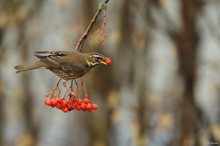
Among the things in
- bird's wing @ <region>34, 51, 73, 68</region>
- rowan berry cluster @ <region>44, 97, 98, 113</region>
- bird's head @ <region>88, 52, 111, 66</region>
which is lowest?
rowan berry cluster @ <region>44, 97, 98, 113</region>

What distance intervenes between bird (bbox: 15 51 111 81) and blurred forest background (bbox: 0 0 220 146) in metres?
3.08

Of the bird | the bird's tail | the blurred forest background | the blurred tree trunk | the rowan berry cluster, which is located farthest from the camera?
the blurred forest background

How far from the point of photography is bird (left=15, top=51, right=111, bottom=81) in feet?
11.5

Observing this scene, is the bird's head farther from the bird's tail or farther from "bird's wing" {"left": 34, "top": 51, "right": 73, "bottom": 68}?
the bird's tail

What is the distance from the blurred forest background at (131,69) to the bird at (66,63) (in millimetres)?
3080

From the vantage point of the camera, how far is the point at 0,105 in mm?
10867

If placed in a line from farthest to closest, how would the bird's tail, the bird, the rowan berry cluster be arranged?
1. the rowan berry cluster
2. the bird
3. the bird's tail

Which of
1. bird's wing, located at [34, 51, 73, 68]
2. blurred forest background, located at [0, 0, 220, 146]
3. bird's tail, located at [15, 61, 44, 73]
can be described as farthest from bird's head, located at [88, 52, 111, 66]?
blurred forest background, located at [0, 0, 220, 146]

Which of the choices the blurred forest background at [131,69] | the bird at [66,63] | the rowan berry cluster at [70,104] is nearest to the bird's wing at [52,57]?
the bird at [66,63]

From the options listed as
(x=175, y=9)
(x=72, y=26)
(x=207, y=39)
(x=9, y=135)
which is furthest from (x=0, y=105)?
(x=207, y=39)

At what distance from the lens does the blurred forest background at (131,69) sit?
798 cm

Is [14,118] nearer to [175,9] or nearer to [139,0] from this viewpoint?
[175,9]

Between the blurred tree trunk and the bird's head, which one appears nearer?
the bird's head

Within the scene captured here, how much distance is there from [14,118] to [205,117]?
755 centimetres
